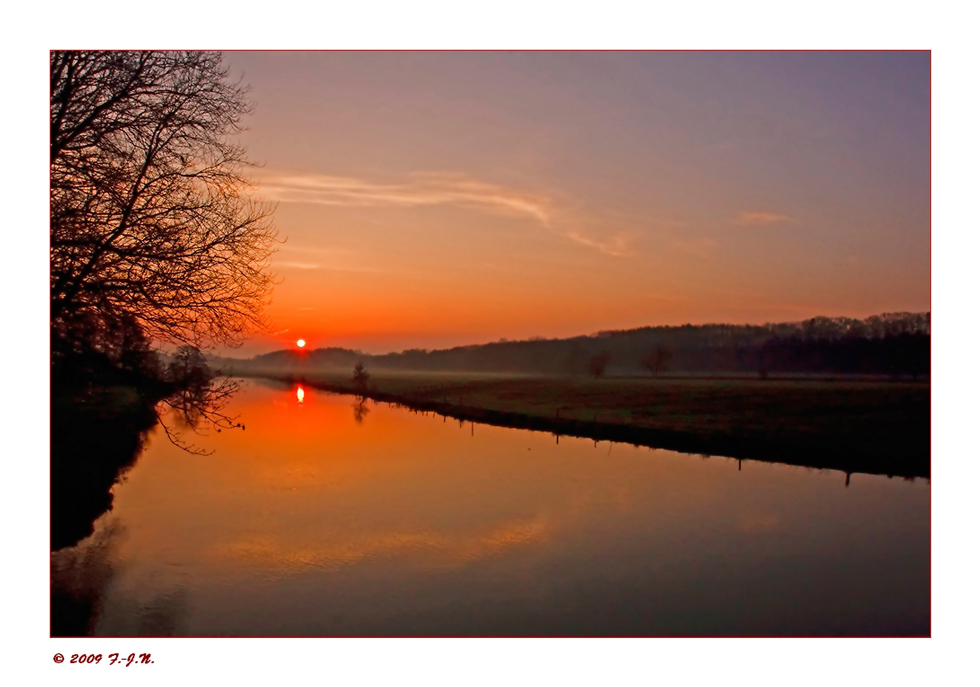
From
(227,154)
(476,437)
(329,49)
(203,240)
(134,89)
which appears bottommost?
(476,437)

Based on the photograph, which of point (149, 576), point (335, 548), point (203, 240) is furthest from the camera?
point (335, 548)

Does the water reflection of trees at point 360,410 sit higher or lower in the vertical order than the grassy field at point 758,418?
lower

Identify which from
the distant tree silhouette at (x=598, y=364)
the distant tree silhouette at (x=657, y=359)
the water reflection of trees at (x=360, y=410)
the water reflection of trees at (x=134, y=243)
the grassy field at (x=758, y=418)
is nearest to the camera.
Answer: the water reflection of trees at (x=134, y=243)

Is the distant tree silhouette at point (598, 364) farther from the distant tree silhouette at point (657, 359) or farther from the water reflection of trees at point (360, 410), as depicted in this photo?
the water reflection of trees at point (360, 410)

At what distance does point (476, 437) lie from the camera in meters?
40.1

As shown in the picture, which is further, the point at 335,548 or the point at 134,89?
the point at 335,548

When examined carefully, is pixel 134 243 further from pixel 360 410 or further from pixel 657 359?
pixel 657 359

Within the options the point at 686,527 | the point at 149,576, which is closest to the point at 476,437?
the point at 686,527

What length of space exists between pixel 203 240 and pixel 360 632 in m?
8.02

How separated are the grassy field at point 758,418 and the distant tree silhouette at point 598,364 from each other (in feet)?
94.9

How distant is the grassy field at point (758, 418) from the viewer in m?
28.0

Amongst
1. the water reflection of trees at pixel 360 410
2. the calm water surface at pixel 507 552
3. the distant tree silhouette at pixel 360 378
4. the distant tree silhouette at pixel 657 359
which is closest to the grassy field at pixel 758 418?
the calm water surface at pixel 507 552
